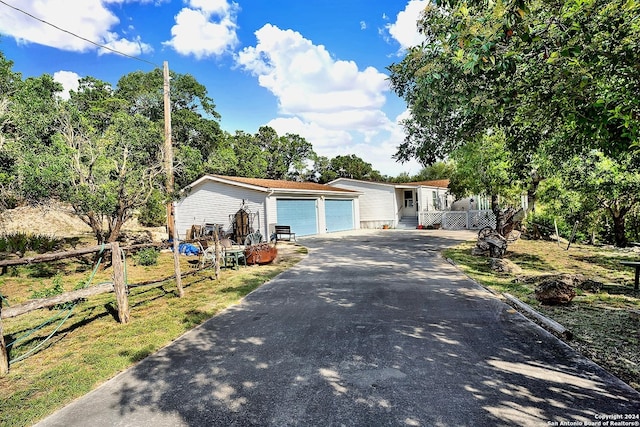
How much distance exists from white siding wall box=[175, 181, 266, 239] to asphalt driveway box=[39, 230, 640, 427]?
12.4 m

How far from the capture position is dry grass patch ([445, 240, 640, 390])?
12.7ft

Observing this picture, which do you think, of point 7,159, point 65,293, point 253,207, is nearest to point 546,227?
point 253,207

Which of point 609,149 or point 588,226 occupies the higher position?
point 609,149

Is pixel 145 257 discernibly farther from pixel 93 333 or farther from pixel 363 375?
pixel 363 375

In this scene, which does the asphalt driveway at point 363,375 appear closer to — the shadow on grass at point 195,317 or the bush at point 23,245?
the shadow on grass at point 195,317

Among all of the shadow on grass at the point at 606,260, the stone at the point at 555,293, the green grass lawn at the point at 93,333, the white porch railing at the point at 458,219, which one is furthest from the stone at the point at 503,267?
the white porch railing at the point at 458,219

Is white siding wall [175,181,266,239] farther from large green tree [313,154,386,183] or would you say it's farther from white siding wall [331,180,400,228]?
large green tree [313,154,386,183]

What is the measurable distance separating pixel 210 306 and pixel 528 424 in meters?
5.51

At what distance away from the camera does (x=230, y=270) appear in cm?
1044

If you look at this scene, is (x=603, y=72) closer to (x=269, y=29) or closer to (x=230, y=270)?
(x=230, y=270)

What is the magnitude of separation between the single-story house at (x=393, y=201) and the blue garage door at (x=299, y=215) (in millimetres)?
7023

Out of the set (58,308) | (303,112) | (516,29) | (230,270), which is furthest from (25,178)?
(303,112)

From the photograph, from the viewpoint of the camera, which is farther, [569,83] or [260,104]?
[260,104]

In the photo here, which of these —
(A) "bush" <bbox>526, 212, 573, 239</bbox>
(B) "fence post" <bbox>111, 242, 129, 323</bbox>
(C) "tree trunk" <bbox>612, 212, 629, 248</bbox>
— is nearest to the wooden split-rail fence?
(B) "fence post" <bbox>111, 242, 129, 323</bbox>
